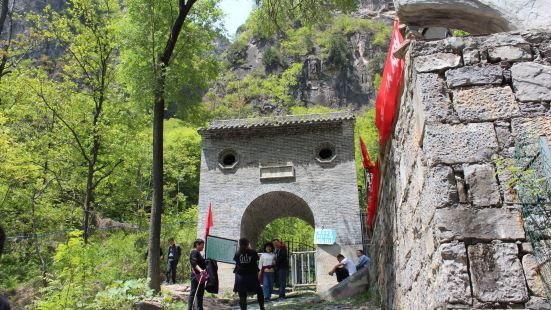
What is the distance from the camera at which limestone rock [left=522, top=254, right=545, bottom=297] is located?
2783 millimetres

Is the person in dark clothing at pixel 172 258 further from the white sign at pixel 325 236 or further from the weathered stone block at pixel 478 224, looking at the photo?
the weathered stone block at pixel 478 224

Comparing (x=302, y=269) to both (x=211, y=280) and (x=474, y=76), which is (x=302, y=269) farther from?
(x=474, y=76)

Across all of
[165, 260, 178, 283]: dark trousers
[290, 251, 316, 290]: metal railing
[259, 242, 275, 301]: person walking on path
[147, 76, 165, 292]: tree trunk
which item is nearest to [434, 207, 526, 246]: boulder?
[147, 76, 165, 292]: tree trunk

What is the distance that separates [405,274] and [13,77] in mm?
16298

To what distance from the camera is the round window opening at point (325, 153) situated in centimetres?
1520

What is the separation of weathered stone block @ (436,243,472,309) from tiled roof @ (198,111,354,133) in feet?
39.8

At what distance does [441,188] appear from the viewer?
3.09 metres

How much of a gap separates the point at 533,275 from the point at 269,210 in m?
13.8

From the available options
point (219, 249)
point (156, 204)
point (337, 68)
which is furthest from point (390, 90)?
point (337, 68)

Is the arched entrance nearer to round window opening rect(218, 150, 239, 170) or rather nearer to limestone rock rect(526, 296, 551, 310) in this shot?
round window opening rect(218, 150, 239, 170)

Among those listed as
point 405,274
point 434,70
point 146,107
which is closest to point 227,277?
point 146,107

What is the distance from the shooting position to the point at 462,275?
288 centimetres

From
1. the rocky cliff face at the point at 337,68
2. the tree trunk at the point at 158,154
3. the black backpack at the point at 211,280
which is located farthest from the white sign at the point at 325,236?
the rocky cliff face at the point at 337,68

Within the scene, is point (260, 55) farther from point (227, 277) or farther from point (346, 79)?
point (227, 277)
